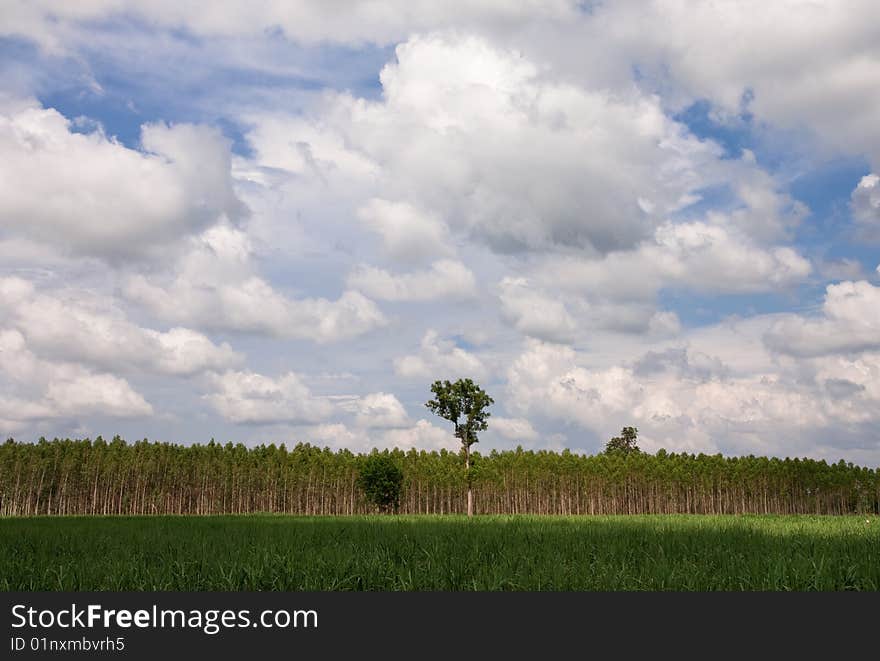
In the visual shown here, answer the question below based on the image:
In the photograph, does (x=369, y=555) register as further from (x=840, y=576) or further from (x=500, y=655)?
(x=840, y=576)

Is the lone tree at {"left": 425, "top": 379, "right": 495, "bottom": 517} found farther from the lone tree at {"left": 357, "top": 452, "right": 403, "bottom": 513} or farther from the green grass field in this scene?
the green grass field

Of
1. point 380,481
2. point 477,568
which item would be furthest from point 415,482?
point 477,568

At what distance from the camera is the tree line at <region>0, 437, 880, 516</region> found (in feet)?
322

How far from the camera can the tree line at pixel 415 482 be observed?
98.0 metres

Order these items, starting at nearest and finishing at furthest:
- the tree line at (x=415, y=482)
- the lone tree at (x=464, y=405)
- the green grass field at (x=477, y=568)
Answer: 1. the green grass field at (x=477, y=568)
2. the lone tree at (x=464, y=405)
3. the tree line at (x=415, y=482)

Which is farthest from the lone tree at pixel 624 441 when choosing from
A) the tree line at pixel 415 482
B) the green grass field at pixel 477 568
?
the green grass field at pixel 477 568

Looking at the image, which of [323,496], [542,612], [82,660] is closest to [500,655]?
[542,612]

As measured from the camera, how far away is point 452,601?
24.6 feet

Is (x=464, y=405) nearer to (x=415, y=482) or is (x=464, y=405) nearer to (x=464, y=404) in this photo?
(x=464, y=404)

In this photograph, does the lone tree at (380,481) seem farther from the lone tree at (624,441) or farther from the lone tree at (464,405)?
the lone tree at (624,441)

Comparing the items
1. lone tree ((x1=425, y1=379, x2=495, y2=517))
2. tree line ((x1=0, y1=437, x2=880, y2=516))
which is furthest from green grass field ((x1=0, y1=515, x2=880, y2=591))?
tree line ((x1=0, y1=437, x2=880, y2=516))

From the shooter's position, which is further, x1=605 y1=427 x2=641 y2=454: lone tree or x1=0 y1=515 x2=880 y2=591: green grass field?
x1=605 y1=427 x2=641 y2=454: lone tree

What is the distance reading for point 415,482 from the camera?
102 meters

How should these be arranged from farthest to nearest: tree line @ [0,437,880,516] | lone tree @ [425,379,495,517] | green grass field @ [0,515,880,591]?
tree line @ [0,437,880,516] < lone tree @ [425,379,495,517] < green grass field @ [0,515,880,591]
